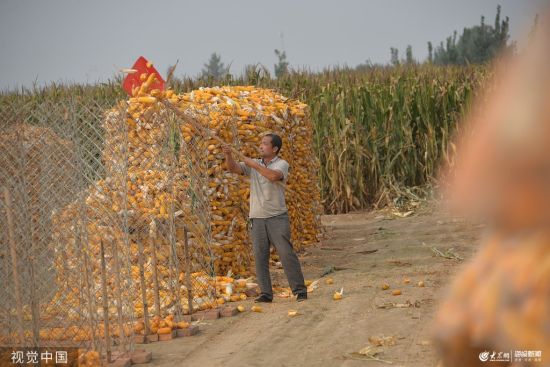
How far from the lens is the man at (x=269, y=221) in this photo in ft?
27.2

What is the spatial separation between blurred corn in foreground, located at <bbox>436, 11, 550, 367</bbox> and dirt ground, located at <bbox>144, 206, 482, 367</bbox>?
4.55 meters

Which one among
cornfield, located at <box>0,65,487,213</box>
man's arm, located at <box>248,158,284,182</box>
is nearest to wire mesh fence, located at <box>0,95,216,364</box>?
man's arm, located at <box>248,158,284,182</box>

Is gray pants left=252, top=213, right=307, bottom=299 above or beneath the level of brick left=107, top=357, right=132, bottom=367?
above

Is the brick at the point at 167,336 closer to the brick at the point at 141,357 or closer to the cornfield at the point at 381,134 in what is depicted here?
the brick at the point at 141,357

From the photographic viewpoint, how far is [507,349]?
1.02 meters

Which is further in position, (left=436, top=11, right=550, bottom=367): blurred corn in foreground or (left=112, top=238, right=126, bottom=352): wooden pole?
(left=112, top=238, right=126, bottom=352): wooden pole

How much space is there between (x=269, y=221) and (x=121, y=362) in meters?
2.78

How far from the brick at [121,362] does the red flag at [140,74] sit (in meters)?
3.14

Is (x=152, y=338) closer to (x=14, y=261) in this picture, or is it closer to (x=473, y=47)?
(x=14, y=261)

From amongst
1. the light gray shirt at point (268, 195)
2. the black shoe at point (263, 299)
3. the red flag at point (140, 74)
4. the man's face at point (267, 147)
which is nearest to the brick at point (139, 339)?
the black shoe at point (263, 299)

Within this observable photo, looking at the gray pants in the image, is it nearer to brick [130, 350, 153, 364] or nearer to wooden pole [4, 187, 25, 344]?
brick [130, 350, 153, 364]

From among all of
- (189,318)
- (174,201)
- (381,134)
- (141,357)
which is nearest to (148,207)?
(174,201)

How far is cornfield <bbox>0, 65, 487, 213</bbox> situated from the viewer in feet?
54.7

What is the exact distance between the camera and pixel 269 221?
8328mm
